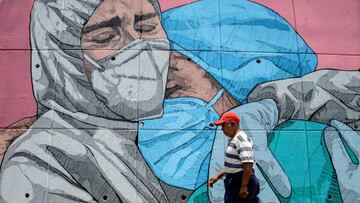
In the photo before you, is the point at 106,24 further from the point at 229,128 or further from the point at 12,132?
the point at 229,128

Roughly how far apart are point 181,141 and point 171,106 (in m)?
0.54

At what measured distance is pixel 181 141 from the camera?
6.25m

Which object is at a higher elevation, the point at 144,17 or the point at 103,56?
the point at 144,17

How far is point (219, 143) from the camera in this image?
625 centimetres

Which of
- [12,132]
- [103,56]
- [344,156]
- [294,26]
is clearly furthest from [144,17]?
[344,156]

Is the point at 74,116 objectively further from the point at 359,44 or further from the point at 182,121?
the point at 359,44

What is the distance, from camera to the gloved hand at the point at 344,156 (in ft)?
20.6

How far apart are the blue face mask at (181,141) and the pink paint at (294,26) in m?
1.62

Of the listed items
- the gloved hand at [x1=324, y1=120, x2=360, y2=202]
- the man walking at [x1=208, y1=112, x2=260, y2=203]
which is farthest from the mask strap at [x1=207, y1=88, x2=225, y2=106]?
the man walking at [x1=208, y1=112, x2=260, y2=203]

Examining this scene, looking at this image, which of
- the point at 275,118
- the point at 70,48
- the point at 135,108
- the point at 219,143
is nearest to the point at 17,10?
the point at 70,48

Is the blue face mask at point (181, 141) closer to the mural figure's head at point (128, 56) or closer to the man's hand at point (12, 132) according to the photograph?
the mural figure's head at point (128, 56)

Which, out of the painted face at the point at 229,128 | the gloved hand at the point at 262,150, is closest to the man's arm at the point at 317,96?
the gloved hand at the point at 262,150

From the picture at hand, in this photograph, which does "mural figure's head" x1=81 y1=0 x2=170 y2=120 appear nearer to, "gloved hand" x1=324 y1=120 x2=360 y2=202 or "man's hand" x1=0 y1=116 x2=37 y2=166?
"man's hand" x1=0 y1=116 x2=37 y2=166

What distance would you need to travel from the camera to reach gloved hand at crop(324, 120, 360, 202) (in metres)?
6.27
